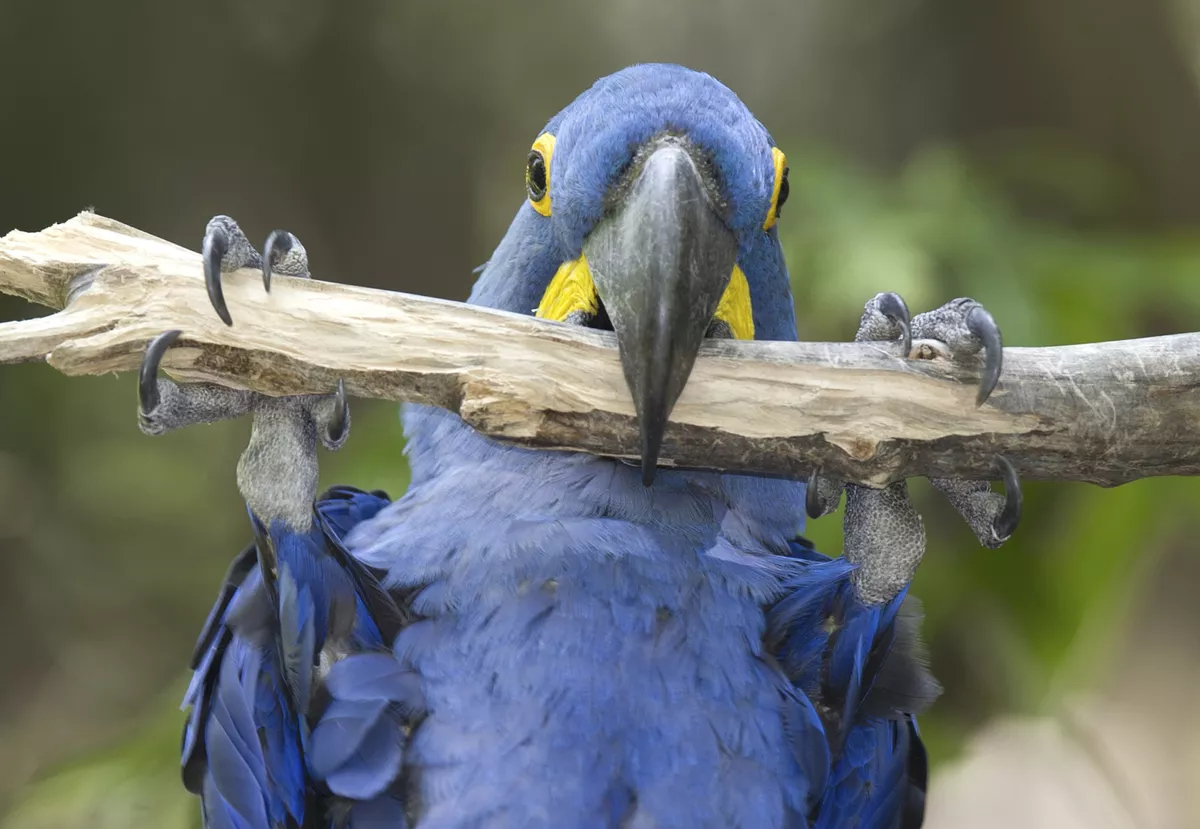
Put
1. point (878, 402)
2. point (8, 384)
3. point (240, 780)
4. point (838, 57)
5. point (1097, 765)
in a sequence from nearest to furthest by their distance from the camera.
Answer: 1. point (878, 402)
2. point (240, 780)
3. point (1097, 765)
4. point (8, 384)
5. point (838, 57)

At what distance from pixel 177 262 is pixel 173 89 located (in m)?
3.59

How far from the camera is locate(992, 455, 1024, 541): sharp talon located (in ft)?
5.15

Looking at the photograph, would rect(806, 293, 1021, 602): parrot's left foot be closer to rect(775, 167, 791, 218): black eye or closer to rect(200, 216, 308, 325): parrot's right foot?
rect(775, 167, 791, 218): black eye

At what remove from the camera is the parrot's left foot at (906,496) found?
159 centimetres

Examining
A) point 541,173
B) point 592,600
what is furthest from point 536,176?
point 592,600

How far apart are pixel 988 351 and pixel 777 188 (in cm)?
61

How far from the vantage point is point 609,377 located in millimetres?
1553

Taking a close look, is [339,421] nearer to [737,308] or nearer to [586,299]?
[586,299]

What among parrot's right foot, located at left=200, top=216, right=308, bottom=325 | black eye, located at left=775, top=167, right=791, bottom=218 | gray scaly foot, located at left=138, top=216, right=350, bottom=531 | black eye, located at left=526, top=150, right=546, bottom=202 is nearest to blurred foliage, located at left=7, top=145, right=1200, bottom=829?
black eye, located at left=775, top=167, right=791, bottom=218

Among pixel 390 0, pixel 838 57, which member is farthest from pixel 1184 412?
pixel 390 0

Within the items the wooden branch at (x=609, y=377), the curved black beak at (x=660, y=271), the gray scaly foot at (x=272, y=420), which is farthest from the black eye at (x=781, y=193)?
the gray scaly foot at (x=272, y=420)

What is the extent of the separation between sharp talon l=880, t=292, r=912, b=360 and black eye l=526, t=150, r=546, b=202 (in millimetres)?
682

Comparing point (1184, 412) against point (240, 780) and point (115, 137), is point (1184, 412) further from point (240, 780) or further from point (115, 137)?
point (115, 137)

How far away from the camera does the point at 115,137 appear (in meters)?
4.66
